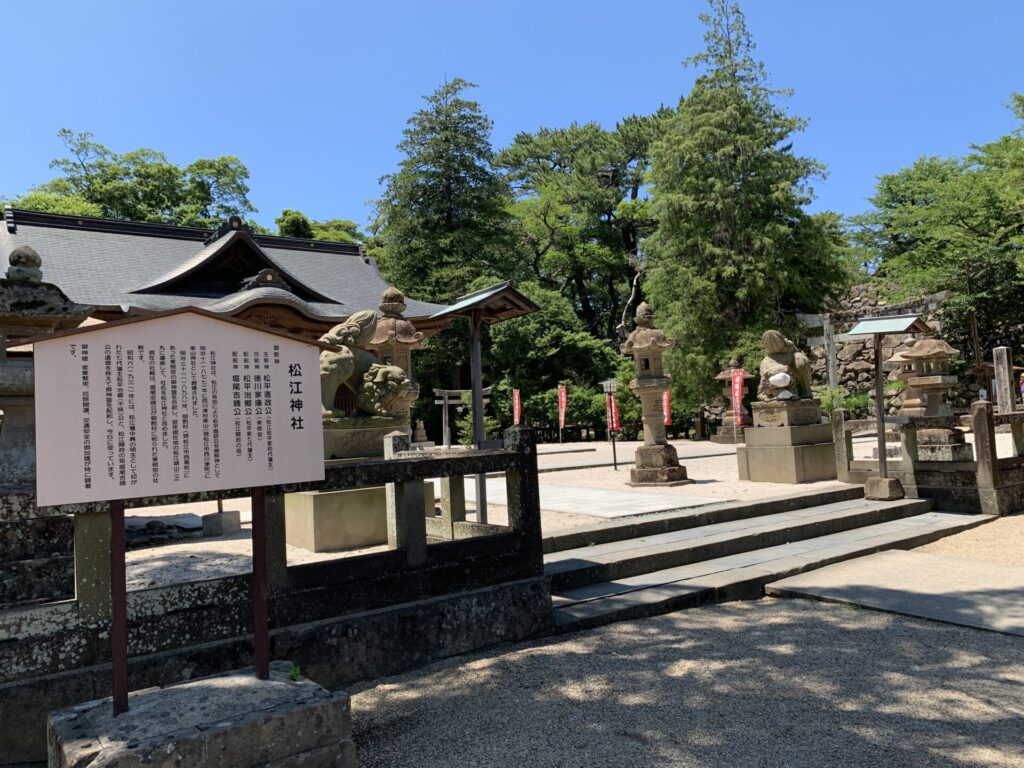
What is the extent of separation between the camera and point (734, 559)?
20.7 feet

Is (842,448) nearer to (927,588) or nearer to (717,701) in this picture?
(927,588)

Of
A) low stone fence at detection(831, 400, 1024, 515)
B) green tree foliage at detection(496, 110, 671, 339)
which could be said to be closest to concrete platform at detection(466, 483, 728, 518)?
low stone fence at detection(831, 400, 1024, 515)

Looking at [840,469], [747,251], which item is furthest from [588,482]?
[747,251]

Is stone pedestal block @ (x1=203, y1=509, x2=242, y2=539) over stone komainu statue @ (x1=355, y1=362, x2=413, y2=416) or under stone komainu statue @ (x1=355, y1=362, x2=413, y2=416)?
under

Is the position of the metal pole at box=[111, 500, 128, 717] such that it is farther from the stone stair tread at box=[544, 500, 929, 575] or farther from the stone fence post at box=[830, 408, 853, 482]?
the stone fence post at box=[830, 408, 853, 482]

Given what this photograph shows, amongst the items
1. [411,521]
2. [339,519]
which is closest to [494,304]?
[339,519]

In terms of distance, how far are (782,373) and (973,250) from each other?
58.8 ft

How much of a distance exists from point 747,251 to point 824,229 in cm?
352

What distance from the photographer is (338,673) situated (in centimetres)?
359

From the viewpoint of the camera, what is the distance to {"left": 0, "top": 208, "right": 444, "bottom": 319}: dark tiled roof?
1608 cm

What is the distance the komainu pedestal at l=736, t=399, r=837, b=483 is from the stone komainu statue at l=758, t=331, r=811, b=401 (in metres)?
0.21

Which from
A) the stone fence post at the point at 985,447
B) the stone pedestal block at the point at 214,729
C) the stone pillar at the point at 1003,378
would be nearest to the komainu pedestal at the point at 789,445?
the stone fence post at the point at 985,447

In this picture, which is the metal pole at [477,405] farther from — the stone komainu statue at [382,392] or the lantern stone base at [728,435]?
the lantern stone base at [728,435]

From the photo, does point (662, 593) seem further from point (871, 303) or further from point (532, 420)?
point (871, 303)
